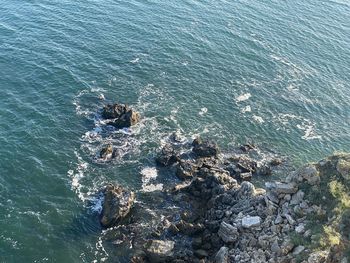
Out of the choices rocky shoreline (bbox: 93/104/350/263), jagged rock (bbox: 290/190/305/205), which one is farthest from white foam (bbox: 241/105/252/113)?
jagged rock (bbox: 290/190/305/205)

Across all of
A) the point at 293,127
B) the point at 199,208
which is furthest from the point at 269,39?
the point at 199,208

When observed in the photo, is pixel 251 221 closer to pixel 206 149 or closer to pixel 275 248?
pixel 275 248

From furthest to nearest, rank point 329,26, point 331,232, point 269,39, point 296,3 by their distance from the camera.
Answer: point 296,3 < point 329,26 < point 269,39 < point 331,232

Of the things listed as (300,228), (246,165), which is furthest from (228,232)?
(246,165)

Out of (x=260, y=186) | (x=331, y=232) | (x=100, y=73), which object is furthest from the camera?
(x=100, y=73)

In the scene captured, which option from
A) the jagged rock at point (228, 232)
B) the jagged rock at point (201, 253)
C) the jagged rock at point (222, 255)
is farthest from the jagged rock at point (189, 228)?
the jagged rock at point (222, 255)

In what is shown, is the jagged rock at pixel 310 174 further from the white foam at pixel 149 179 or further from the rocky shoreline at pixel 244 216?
the white foam at pixel 149 179

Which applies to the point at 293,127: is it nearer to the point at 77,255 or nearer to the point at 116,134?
the point at 116,134

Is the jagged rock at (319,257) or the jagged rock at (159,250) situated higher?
the jagged rock at (319,257)
